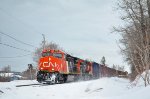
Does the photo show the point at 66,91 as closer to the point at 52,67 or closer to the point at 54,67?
the point at 54,67

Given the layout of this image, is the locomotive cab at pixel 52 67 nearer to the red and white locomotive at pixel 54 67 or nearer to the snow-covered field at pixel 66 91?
the red and white locomotive at pixel 54 67

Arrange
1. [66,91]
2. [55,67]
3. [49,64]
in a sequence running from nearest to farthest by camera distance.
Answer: [66,91] < [55,67] < [49,64]

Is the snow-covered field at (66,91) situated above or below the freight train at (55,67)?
below

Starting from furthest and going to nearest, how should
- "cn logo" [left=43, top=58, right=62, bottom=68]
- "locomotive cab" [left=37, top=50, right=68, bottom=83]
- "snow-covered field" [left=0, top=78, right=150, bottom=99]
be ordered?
"cn logo" [left=43, top=58, right=62, bottom=68] → "locomotive cab" [left=37, top=50, right=68, bottom=83] → "snow-covered field" [left=0, top=78, right=150, bottom=99]

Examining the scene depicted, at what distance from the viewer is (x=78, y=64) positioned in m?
37.0

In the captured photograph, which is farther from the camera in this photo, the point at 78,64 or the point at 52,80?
the point at 78,64

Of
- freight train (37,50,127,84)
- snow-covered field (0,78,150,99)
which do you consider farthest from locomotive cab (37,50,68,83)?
snow-covered field (0,78,150,99)

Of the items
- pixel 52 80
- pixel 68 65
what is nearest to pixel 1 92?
pixel 52 80

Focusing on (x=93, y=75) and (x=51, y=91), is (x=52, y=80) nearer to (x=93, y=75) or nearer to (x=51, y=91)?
(x=51, y=91)

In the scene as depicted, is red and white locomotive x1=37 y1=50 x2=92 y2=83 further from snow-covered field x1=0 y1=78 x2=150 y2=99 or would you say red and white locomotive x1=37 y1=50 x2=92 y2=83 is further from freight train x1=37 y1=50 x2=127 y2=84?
snow-covered field x1=0 y1=78 x2=150 y2=99

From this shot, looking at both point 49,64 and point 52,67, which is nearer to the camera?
point 52,67

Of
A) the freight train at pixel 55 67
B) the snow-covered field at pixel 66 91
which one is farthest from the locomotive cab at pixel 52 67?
the snow-covered field at pixel 66 91

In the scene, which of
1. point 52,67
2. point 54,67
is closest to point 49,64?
point 52,67

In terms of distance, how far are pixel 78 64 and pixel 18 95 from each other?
20.9 meters
